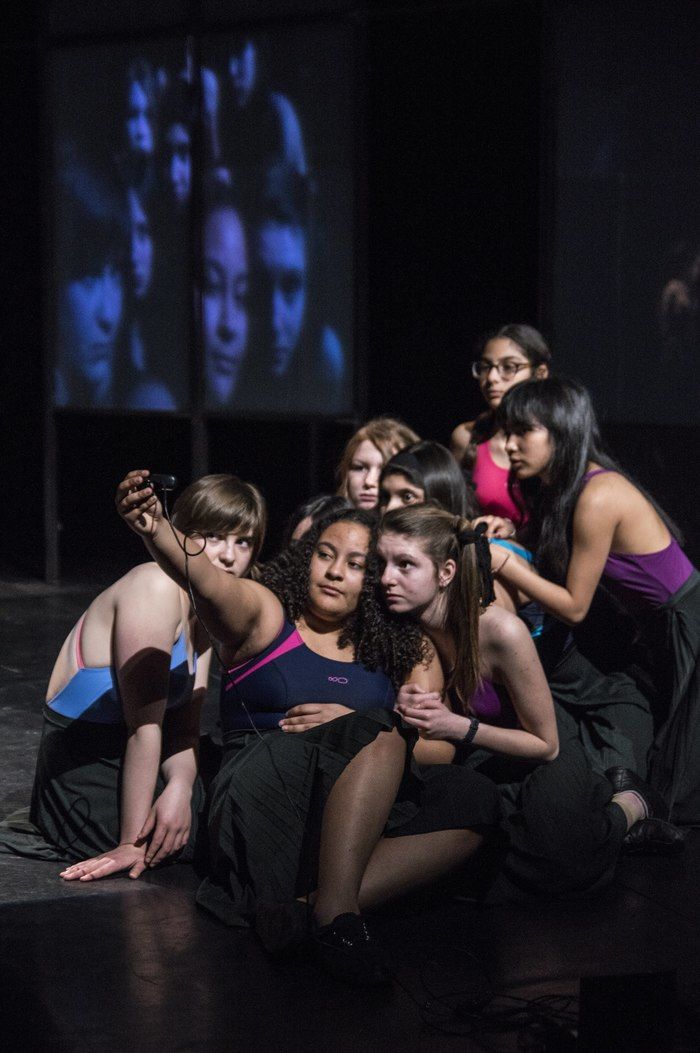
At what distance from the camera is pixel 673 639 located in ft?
15.5

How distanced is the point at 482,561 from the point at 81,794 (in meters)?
1.28

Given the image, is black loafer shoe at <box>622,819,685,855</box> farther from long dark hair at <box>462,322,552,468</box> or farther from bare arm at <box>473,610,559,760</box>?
long dark hair at <box>462,322,552,468</box>

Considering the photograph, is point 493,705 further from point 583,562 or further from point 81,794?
point 81,794

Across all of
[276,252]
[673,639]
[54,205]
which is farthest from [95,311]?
[673,639]

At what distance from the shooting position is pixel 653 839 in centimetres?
421

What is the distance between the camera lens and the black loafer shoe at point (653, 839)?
4.20 m

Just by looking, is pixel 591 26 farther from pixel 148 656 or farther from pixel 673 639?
pixel 148 656

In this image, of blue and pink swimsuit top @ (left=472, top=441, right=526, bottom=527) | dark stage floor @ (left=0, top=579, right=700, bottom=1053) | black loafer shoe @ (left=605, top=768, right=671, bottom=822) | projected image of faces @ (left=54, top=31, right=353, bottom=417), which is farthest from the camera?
projected image of faces @ (left=54, top=31, right=353, bottom=417)

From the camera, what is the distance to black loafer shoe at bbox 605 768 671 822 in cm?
436

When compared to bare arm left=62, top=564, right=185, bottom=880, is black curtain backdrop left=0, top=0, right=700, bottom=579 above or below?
above

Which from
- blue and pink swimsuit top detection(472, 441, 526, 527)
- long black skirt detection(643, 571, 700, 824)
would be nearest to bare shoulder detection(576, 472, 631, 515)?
long black skirt detection(643, 571, 700, 824)

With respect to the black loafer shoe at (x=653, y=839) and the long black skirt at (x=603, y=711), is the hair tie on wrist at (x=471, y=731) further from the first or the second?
the long black skirt at (x=603, y=711)

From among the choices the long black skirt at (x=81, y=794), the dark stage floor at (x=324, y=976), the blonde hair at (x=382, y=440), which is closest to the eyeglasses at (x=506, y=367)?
the blonde hair at (x=382, y=440)

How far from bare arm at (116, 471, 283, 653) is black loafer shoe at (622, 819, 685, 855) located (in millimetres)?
1224
